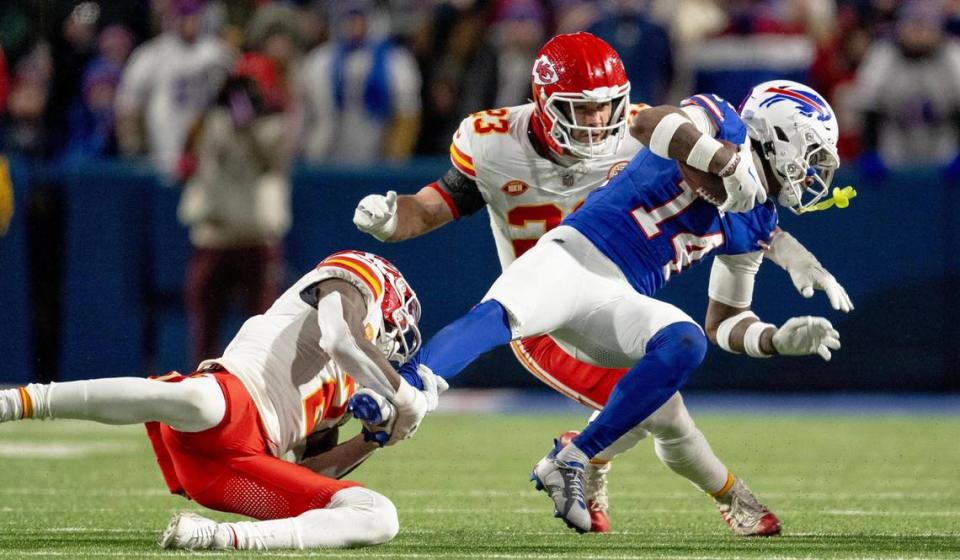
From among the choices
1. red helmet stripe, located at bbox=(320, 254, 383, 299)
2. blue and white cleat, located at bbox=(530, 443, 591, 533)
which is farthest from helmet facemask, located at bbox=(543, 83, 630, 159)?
blue and white cleat, located at bbox=(530, 443, 591, 533)

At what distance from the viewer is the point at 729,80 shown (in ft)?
32.1

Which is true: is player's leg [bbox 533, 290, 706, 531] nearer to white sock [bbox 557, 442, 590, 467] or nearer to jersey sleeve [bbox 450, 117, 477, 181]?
white sock [bbox 557, 442, 590, 467]

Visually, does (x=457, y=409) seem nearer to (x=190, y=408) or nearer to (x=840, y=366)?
(x=840, y=366)

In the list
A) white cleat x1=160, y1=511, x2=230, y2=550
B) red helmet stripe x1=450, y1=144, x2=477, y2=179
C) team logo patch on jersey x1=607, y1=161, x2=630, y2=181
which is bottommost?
white cleat x1=160, y1=511, x2=230, y2=550

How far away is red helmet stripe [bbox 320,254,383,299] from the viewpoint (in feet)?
14.8

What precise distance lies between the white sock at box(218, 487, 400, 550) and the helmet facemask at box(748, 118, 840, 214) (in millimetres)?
1486

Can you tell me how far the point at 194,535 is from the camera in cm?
427

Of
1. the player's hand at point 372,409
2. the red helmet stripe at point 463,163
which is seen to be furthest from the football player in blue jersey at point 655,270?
the red helmet stripe at point 463,163

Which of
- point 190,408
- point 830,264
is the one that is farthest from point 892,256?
point 190,408

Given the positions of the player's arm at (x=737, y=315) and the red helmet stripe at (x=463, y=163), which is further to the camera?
the red helmet stripe at (x=463, y=163)

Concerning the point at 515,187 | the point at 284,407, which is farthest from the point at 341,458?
the point at 515,187

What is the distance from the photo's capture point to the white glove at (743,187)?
15.2 feet

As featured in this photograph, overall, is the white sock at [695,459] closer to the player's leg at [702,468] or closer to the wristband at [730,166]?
the player's leg at [702,468]

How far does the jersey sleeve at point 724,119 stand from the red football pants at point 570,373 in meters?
0.77
